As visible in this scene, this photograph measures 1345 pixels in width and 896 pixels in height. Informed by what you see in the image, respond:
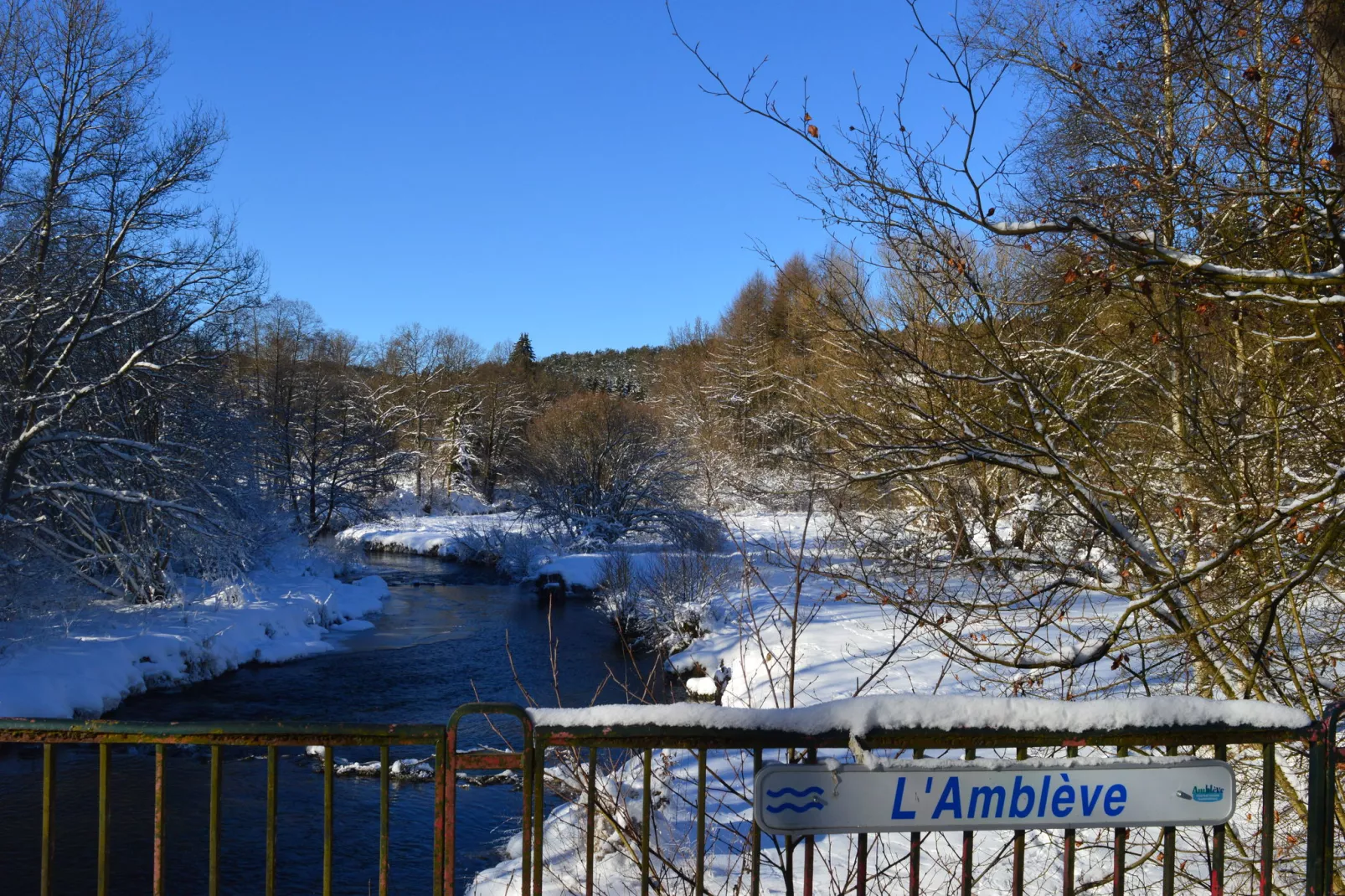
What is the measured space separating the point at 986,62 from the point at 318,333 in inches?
1900

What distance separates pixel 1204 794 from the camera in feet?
8.73

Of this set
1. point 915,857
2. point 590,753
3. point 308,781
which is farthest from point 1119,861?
point 308,781

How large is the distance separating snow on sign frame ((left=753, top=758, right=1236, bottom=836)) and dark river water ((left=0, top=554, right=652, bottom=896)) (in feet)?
6.52

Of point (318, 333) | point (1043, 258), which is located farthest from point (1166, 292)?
point (318, 333)

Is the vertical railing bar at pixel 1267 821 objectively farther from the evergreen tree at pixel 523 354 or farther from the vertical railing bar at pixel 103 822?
the evergreen tree at pixel 523 354

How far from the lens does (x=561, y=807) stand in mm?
9953

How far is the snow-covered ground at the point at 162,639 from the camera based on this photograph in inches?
537

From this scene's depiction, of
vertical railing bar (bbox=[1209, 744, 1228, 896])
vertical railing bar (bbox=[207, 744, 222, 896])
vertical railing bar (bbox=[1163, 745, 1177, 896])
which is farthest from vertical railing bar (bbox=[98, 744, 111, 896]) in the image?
vertical railing bar (bbox=[1209, 744, 1228, 896])

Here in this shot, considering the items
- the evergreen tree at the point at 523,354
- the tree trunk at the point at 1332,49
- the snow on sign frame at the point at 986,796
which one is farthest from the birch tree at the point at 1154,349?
the evergreen tree at the point at 523,354

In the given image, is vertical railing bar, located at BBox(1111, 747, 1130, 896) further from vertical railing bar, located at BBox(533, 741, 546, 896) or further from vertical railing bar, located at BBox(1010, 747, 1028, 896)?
vertical railing bar, located at BBox(533, 741, 546, 896)

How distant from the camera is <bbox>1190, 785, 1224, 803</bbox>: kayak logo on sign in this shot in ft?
8.71

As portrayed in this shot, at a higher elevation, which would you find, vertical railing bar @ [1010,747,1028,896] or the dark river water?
vertical railing bar @ [1010,747,1028,896]

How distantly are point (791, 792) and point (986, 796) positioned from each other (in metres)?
0.55

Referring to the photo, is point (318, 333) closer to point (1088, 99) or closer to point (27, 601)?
point (27, 601)
